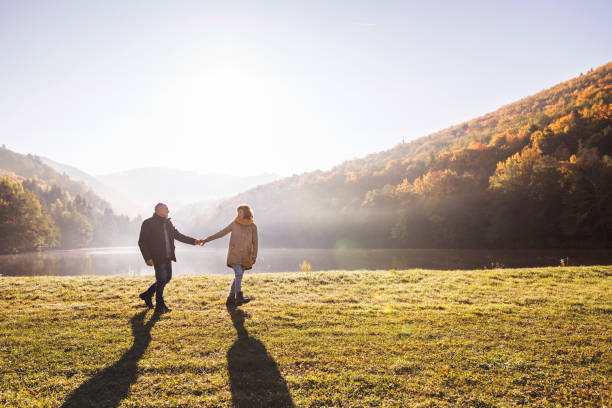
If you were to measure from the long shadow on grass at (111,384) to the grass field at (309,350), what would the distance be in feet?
0.08

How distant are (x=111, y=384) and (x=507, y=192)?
66417 millimetres

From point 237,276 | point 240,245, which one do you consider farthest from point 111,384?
point 240,245

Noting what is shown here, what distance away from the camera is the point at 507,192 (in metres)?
57.3

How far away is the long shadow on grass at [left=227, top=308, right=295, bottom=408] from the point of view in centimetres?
441

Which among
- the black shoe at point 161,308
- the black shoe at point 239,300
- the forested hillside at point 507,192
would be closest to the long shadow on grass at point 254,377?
the black shoe at point 239,300

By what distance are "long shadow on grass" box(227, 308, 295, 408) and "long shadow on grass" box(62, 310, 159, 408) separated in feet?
5.25

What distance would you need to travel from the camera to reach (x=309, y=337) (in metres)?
6.89

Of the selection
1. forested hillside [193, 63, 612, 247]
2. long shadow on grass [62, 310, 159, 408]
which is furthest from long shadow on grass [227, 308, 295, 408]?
forested hillside [193, 63, 612, 247]

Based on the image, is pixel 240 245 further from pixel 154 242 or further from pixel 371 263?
pixel 371 263

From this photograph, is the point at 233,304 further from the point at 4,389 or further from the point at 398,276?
the point at 398,276

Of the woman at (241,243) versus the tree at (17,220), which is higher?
the tree at (17,220)

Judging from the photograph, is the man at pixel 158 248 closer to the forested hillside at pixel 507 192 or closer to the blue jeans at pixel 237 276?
the blue jeans at pixel 237 276

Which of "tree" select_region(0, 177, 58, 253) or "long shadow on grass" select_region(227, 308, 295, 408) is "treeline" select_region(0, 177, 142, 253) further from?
"long shadow on grass" select_region(227, 308, 295, 408)

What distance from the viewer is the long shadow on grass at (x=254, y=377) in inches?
173
